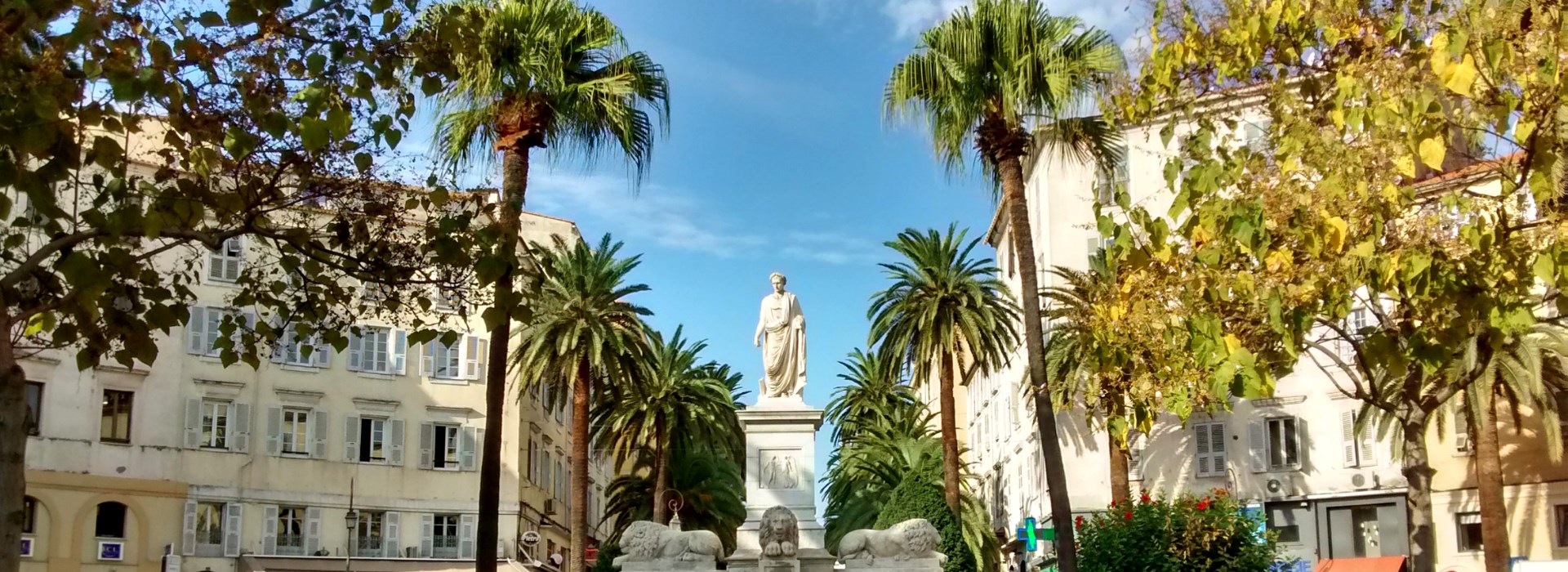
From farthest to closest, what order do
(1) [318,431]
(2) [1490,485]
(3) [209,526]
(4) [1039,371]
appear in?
(1) [318,431] < (3) [209,526] < (2) [1490,485] < (4) [1039,371]

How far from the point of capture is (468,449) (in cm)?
5162

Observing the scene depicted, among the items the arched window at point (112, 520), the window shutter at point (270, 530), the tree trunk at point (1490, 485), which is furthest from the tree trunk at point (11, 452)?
the window shutter at point (270, 530)

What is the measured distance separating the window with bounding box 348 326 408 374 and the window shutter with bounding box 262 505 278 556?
520 cm

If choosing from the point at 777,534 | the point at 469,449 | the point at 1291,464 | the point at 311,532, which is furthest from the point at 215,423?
the point at 1291,464

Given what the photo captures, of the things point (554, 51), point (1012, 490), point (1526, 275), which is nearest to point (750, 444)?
point (554, 51)

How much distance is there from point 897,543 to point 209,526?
103 ft

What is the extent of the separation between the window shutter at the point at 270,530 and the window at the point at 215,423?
7.60 feet

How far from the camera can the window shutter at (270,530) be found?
47625 millimetres

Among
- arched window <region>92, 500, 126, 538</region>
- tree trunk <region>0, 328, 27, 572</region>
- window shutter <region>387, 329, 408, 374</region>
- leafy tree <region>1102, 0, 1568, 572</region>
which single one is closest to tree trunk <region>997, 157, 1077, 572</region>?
leafy tree <region>1102, 0, 1568, 572</region>

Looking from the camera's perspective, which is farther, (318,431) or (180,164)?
(318,431)

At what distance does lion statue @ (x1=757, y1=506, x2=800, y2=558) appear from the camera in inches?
855

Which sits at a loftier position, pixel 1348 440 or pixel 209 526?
pixel 1348 440

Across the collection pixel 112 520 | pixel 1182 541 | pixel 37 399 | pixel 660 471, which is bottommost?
pixel 1182 541

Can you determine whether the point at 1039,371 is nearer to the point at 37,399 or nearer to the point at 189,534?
the point at 189,534
